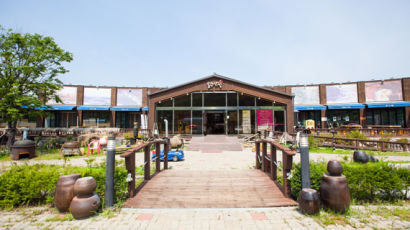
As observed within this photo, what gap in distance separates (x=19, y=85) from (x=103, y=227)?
13.9 metres

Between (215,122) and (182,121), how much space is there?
3.20m

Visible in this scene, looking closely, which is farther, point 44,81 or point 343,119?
point 343,119

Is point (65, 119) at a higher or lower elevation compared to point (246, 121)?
higher

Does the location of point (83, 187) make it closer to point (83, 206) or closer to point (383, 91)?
point (83, 206)

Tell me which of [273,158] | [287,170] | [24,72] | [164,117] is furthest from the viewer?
[164,117]

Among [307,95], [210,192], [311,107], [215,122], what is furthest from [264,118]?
[210,192]

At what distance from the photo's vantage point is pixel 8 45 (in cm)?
1249

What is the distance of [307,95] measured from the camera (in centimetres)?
2562

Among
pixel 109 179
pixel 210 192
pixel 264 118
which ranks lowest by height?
pixel 210 192

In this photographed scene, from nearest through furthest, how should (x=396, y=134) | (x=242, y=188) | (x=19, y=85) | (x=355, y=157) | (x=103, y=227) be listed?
(x=103, y=227) → (x=242, y=188) → (x=355, y=157) → (x=19, y=85) → (x=396, y=134)

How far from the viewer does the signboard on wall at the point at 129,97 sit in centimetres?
2563

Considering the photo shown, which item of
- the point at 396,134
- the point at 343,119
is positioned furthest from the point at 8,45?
the point at 343,119

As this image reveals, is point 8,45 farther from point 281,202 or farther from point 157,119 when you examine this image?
point 281,202

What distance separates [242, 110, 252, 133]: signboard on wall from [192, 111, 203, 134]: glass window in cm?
411
